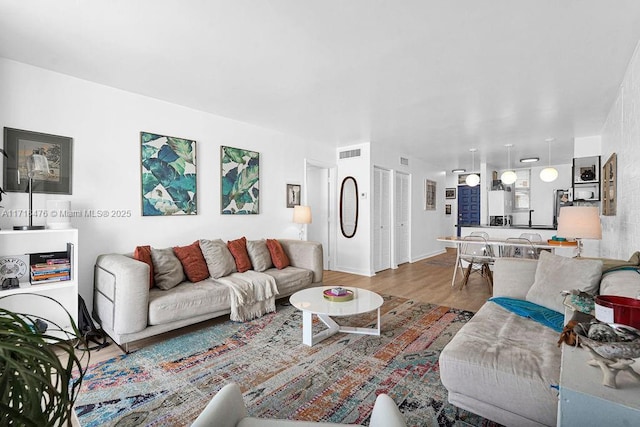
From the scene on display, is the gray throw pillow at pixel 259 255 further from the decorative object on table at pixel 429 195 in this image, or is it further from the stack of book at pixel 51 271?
the decorative object on table at pixel 429 195

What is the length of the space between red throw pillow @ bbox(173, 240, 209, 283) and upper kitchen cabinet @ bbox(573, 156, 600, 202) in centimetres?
575

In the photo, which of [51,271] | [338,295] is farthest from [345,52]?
[51,271]

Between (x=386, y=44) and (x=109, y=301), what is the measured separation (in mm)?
3150

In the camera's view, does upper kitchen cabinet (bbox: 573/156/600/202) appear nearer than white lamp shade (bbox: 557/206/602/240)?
No

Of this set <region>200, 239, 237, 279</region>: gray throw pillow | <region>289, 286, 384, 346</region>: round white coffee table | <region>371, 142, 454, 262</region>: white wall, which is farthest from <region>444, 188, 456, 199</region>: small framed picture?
<region>200, 239, 237, 279</region>: gray throw pillow

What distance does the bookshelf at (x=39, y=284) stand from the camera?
2678 mm

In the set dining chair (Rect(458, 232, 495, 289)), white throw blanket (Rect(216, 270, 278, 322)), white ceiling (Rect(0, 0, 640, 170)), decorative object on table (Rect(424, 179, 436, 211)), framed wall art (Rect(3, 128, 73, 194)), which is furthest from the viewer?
decorative object on table (Rect(424, 179, 436, 211))

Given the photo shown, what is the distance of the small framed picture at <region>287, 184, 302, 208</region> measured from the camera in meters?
5.19

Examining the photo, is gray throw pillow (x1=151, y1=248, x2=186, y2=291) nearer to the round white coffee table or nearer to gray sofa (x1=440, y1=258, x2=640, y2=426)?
the round white coffee table

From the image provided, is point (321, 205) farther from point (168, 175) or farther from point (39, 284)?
point (39, 284)

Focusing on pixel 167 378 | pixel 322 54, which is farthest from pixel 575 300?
pixel 167 378

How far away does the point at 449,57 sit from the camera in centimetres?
269

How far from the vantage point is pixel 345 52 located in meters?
2.60

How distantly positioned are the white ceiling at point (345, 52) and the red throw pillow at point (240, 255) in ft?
5.58
